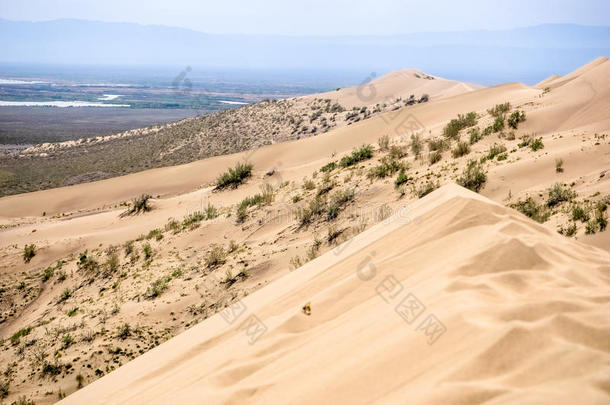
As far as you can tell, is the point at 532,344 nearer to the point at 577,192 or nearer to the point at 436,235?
the point at 436,235

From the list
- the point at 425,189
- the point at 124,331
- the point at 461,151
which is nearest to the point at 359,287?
the point at 124,331

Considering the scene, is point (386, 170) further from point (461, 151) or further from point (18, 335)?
point (18, 335)

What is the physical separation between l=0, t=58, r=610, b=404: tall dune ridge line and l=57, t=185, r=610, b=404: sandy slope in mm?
18

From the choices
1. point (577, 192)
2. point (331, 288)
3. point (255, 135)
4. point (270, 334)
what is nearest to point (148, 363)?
point (270, 334)

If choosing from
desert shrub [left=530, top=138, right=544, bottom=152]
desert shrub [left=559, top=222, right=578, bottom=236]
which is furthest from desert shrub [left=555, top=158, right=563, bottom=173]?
desert shrub [left=559, top=222, right=578, bottom=236]

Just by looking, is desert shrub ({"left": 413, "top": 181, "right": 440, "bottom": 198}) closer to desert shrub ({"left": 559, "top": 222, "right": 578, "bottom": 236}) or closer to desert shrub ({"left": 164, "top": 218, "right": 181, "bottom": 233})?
desert shrub ({"left": 559, "top": 222, "right": 578, "bottom": 236})

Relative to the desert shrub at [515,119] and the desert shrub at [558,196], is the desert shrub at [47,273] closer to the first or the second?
the desert shrub at [558,196]

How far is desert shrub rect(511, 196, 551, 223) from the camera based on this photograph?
6.29 m

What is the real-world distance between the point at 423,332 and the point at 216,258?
583cm

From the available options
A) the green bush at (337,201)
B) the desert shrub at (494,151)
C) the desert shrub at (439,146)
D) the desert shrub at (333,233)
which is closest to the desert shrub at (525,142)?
the desert shrub at (494,151)

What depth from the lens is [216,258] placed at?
812 cm

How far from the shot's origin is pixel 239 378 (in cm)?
321

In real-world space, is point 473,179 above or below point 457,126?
below

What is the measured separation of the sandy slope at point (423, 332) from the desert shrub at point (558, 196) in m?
2.63
